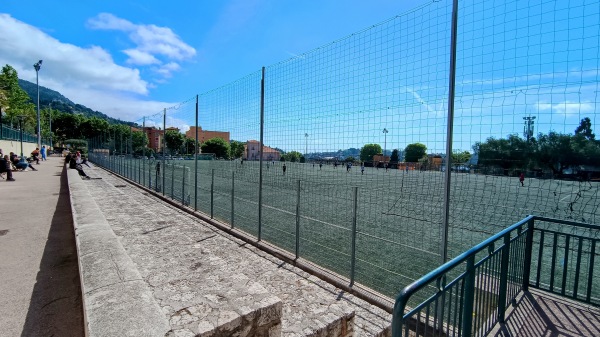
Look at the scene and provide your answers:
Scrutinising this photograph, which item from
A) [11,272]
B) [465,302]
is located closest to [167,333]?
[465,302]

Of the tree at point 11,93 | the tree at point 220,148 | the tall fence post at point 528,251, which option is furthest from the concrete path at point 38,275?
the tree at point 11,93

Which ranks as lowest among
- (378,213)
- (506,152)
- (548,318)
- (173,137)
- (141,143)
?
(378,213)

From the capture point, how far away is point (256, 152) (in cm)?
650

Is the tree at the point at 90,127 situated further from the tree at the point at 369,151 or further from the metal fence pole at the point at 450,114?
the metal fence pole at the point at 450,114

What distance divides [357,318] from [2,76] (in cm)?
5154

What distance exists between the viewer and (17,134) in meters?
36.6

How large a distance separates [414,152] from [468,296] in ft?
5.60

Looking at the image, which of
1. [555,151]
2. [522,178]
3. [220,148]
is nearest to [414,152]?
[522,178]

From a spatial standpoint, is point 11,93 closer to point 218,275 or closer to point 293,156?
point 293,156

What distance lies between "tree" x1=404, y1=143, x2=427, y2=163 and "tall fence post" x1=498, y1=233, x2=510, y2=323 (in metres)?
1.14

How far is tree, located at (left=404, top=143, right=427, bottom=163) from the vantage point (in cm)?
340

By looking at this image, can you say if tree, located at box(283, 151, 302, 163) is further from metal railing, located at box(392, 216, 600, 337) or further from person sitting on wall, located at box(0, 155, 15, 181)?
person sitting on wall, located at box(0, 155, 15, 181)

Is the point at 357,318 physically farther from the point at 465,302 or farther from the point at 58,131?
the point at 58,131

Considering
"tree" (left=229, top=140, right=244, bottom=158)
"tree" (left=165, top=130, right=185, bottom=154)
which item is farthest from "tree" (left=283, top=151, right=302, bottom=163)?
"tree" (left=165, top=130, right=185, bottom=154)
